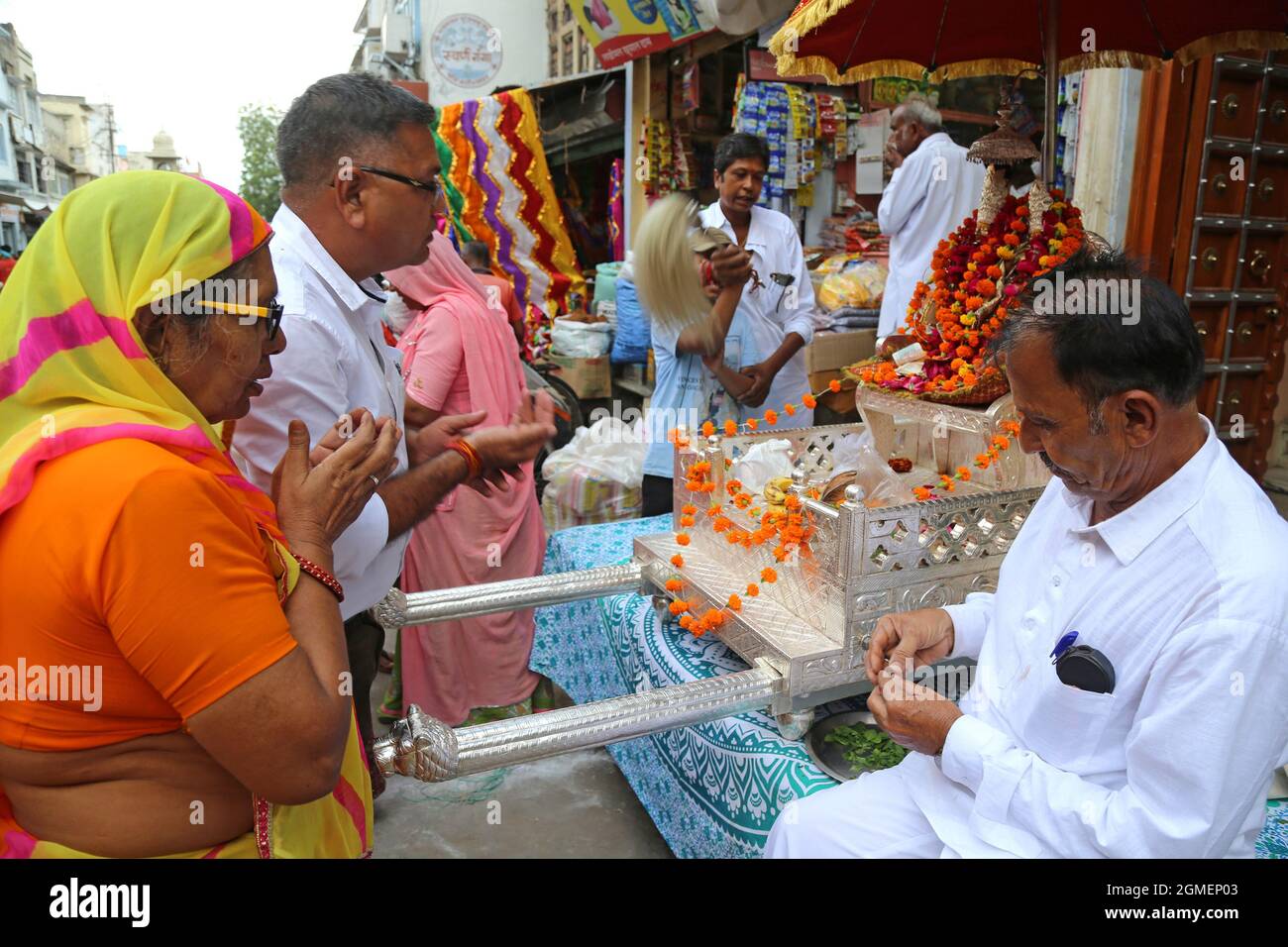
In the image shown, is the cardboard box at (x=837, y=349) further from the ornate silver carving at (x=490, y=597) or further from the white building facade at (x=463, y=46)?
the white building facade at (x=463, y=46)

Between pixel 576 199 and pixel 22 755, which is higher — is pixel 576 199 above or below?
above

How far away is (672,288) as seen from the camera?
328cm

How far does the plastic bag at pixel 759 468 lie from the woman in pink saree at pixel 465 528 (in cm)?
98

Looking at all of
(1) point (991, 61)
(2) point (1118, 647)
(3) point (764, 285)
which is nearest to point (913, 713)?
(2) point (1118, 647)

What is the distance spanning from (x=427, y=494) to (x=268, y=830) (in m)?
0.88

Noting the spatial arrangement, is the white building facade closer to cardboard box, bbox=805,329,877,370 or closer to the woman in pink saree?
cardboard box, bbox=805,329,877,370

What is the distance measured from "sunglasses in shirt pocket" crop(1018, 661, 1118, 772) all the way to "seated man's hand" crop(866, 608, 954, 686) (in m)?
0.32

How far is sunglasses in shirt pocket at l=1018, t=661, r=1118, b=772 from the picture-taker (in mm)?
1328

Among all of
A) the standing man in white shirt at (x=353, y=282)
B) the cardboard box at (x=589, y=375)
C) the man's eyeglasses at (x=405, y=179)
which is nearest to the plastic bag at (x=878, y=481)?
the standing man in white shirt at (x=353, y=282)

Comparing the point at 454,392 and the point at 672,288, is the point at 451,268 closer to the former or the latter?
the point at 454,392

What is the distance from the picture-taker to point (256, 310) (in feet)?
4.18
